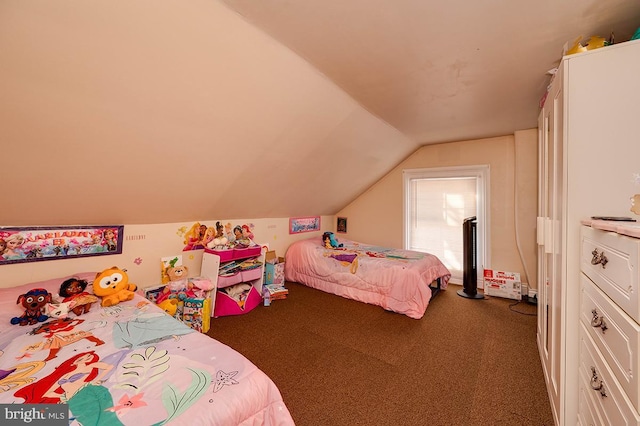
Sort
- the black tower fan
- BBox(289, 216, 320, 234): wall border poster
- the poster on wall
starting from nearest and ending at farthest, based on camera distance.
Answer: the poster on wall, the black tower fan, BBox(289, 216, 320, 234): wall border poster

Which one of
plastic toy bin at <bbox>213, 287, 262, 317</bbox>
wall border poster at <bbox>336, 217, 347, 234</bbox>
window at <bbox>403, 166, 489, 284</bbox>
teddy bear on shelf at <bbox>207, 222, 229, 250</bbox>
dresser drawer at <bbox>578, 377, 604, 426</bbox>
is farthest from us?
wall border poster at <bbox>336, 217, 347, 234</bbox>

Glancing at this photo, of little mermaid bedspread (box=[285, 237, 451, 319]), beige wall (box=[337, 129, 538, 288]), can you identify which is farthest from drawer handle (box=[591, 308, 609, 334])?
beige wall (box=[337, 129, 538, 288])

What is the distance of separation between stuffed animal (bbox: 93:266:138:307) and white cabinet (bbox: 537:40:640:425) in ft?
9.75

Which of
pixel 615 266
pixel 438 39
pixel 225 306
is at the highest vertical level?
pixel 438 39

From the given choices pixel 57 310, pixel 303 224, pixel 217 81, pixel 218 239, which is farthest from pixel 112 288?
pixel 303 224

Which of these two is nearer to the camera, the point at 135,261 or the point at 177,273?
the point at 135,261

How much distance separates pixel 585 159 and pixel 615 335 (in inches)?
33.3

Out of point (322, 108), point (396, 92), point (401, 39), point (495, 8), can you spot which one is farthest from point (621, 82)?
point (322, 108)

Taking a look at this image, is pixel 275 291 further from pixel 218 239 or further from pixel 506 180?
pixel 506 180

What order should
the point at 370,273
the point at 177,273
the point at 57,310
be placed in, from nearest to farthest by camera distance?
the point at 57,310 → the point at 177,273 → the point at 370,273

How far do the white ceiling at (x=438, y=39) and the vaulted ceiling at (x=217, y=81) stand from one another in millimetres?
10

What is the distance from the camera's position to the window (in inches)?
155

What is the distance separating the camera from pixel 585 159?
1268mm

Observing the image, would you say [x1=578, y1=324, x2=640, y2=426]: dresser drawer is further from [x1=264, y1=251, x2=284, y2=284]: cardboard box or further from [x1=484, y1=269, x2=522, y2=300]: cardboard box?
[x1=264, y1=251, x2=284, y2=284]: cardboard box
